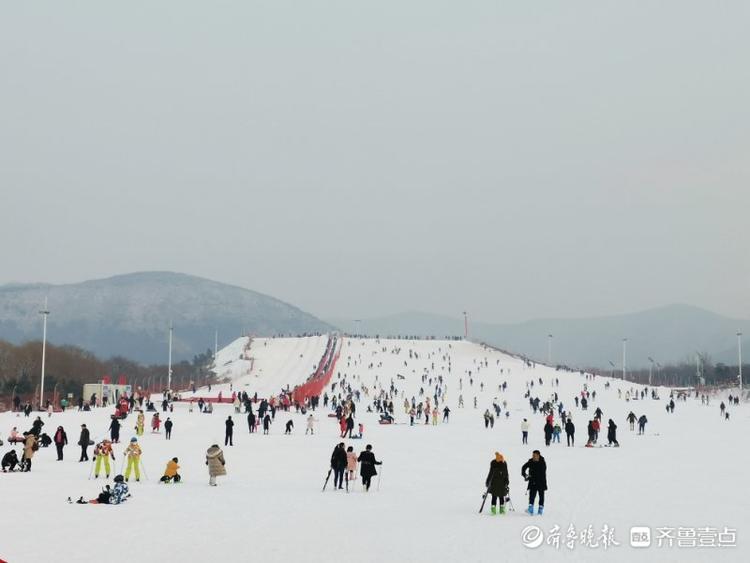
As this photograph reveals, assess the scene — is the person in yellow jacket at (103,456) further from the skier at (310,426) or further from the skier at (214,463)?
the skier at (310,426)

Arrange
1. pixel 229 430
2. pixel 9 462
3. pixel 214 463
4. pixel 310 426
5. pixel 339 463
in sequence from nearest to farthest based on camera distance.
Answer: pixel 339 463 → pixel 214 463 → pixel 9 462 → pixel 229 430 → pixel 310 426

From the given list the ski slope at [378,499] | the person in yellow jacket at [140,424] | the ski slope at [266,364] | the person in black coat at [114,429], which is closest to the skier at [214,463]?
the ski slope at [378,499]

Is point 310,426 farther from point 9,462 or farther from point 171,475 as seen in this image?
point 171,475

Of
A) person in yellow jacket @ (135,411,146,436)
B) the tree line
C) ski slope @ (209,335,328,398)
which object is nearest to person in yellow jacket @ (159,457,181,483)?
person in yellow jacket @ (135,411,146,436)

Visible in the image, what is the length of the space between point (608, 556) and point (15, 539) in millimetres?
7071

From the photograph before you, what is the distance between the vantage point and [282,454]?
87.4 feet

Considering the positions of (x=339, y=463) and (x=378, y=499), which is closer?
(x=378, y=499)

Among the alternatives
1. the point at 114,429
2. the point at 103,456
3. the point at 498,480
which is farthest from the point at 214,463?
the point at 114,429

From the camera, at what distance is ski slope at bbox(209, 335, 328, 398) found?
6981 cm

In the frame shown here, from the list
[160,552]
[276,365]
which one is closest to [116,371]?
[276,365]

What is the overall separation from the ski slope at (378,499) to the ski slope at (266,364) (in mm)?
29738

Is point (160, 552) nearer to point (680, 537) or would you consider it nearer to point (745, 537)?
point (680, 537)

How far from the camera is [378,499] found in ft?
55.9

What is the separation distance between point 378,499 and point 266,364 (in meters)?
72.3
